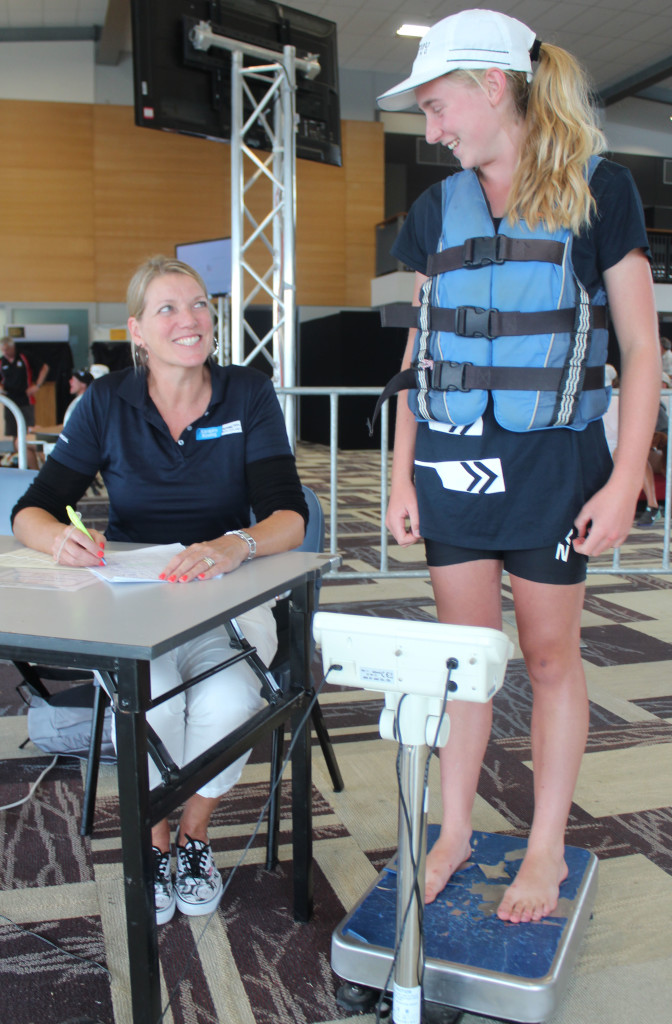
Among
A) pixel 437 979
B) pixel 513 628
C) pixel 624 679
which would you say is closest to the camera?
pixel 437 979

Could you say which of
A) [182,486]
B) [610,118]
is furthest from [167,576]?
[610,118]

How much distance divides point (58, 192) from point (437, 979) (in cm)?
1200

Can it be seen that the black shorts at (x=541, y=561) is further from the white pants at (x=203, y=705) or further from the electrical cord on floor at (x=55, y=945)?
the electrical cord on floor at (x=55, y=945)

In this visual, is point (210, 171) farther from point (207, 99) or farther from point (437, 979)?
point (437, 979)

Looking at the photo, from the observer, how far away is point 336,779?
6.51 feet

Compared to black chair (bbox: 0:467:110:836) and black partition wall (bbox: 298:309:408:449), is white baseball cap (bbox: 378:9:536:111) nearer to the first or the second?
black chair (bbox: 0:467:110:836)

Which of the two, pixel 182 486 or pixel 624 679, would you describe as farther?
pixel 624 679

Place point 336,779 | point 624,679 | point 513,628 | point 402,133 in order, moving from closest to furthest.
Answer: point 336,779
point 624,679
point 513,628
point 402,133

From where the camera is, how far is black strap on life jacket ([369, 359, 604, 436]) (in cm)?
123

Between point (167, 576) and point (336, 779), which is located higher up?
point (167, 576)

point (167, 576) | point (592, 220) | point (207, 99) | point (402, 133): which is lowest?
point (167, 576)

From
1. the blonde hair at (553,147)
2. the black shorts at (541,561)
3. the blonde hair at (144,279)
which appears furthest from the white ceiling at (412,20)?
the black shorts at (541,561)

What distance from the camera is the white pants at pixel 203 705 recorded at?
4.73 feet

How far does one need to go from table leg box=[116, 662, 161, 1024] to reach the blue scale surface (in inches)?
13.2
